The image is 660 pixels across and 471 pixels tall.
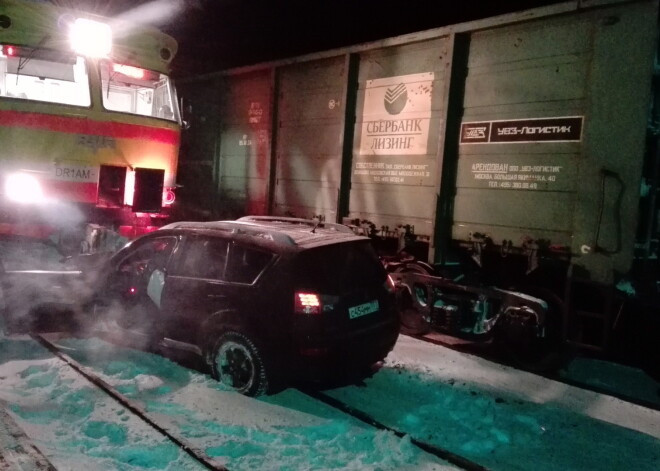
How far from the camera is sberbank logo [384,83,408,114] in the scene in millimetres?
6828

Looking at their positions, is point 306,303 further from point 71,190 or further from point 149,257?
point 71,190

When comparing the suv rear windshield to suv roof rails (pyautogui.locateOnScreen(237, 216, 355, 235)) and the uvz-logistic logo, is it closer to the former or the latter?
suv roof rails (pyautogui.locateOnScreen(237, 216, 355, 235))

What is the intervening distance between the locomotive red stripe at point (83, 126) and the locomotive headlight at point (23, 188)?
628 mm

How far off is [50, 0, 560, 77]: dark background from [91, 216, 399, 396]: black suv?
1024 cm

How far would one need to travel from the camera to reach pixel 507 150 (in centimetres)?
590

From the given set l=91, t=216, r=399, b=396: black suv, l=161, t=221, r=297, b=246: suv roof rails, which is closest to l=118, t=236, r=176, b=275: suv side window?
l=91, t=216, r=399, b=396: black suv

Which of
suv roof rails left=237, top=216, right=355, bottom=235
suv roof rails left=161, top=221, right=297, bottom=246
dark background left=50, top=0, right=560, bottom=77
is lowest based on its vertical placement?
suv roof rails left=161, top=221, right=297, bottom=246

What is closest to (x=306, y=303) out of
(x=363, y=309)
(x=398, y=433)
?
(x=363, y=309)

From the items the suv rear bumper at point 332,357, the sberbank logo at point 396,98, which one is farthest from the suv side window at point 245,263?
the sberbank logo at point 396,98

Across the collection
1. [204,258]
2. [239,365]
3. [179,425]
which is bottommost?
[179,425]

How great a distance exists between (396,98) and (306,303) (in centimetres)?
353

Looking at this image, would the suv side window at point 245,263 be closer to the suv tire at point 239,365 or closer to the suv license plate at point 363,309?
the suv tire at point 239,365

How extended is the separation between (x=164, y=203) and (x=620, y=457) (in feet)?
20.9

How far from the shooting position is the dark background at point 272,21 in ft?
47.9
